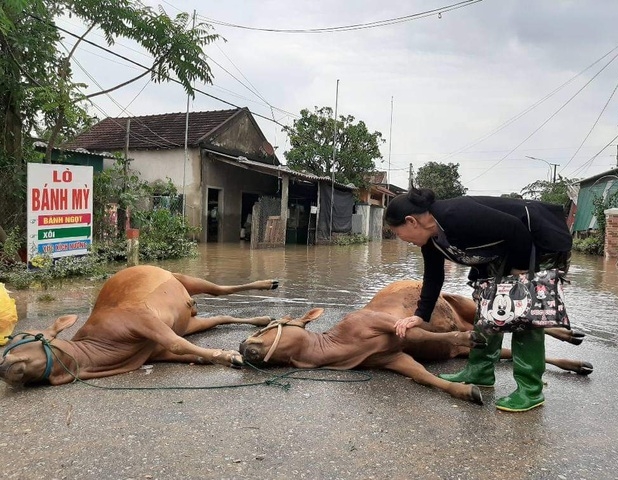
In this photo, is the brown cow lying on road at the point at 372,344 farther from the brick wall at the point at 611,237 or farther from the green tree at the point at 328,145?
the green tree at the point at 328,145

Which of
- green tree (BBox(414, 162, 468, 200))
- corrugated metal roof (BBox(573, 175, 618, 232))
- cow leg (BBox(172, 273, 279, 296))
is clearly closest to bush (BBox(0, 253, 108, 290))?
cow leg (BBox(172, 273, 279, 296))

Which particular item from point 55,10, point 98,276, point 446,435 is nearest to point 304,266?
point 98,276

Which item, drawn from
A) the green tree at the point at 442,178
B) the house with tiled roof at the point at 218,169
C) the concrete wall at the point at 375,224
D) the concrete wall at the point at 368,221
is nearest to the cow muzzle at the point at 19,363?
the house with tiled roof at the point at 218,169

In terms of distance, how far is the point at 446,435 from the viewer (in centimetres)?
278

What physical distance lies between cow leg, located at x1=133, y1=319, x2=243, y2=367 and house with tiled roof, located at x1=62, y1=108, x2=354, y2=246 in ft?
46.0

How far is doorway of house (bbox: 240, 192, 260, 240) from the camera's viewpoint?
21.7 m

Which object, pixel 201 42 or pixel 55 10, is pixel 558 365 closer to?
pixel 201 42

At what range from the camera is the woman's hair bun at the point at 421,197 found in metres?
3.10

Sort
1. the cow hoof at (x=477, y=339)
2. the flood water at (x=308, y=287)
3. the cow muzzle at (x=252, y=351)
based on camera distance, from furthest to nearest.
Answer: the flood water at (x=308, y=287), the cow muzzle at (x=252, y=351), the cow hoof at (x=477, y=339)

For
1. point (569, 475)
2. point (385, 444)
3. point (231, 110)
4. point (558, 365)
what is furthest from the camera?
point (231, 110)

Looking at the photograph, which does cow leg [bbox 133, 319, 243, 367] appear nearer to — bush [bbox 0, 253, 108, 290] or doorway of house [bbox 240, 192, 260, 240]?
bush [bbox 0, 253, 108, 290]

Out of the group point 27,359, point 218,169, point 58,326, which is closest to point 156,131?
point 218,169

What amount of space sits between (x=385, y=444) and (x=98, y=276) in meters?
7.31

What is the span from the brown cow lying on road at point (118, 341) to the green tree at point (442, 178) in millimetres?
41363
